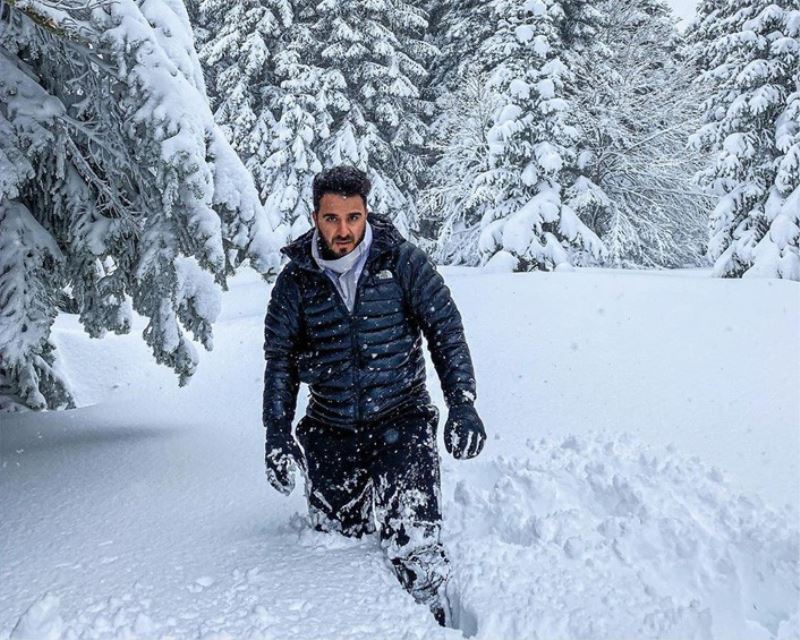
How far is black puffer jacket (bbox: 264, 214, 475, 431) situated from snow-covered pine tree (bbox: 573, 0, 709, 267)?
49.1 ft

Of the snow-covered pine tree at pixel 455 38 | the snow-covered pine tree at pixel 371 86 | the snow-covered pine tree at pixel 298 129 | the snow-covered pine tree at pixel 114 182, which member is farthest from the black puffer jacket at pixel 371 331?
the snow-covered pine tree at pixel 455 38

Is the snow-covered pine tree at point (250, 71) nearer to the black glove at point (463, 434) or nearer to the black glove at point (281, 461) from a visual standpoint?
the black glove at point (281, 461)

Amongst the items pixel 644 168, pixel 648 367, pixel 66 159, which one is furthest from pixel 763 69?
pixel 66 159

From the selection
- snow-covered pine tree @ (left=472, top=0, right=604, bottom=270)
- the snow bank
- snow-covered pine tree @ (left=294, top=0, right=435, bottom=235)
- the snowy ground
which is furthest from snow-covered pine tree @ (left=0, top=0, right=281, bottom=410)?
snow-covered pine tree @ (left=294, top=0, right=435, bottom=235)

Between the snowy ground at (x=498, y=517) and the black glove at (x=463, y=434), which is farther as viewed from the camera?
the black glove at (x=463, y=434)

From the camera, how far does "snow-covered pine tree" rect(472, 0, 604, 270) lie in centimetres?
1617

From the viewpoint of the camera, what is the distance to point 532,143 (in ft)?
55.0

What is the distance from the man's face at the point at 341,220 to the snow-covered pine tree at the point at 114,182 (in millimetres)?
1536

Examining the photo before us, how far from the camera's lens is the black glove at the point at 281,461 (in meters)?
3.15

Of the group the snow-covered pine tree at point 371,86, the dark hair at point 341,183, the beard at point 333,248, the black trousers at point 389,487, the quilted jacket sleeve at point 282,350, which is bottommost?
the black trousers at point 389,487

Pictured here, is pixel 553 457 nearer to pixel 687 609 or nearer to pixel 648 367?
pixel 687 609

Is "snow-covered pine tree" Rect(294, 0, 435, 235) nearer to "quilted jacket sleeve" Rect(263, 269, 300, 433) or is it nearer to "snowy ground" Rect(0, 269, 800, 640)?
"snowy ground" Rect(0, 269, 800, 640)

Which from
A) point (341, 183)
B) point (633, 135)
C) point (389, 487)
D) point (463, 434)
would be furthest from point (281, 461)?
point (633, 135)

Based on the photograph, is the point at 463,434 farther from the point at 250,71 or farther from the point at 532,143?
the point at 250,71
